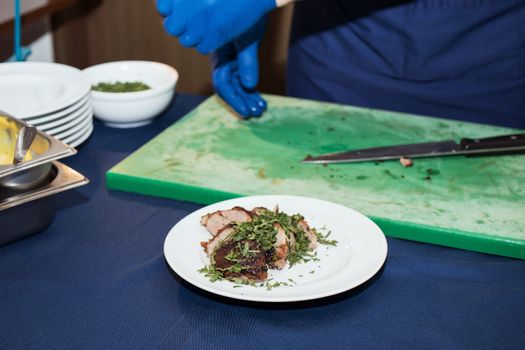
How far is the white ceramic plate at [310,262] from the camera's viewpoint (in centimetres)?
87

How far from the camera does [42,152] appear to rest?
40.6 inches

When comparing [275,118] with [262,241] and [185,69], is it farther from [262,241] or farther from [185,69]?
[185,69]

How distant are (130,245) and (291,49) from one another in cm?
95

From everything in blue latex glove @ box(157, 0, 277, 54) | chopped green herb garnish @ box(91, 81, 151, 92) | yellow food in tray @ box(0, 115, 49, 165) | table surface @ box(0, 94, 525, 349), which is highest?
blue latex glove @ box(157, 0, 277, 54)

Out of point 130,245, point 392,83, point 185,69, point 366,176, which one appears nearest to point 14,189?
point 130,245

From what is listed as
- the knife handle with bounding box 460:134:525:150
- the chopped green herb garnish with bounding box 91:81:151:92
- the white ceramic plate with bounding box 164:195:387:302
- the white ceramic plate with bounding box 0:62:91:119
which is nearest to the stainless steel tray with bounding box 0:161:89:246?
the white ceramic plate with bounding box 164:195:387:302

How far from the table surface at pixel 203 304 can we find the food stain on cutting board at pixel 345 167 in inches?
4.4

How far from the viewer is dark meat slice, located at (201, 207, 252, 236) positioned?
3.24 feet

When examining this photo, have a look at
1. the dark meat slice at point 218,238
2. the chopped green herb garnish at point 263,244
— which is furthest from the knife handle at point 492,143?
the dark meat slice at point 218,238

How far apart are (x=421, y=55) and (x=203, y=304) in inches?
37.9

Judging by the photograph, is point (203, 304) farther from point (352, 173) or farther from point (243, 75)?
point (243, 75)

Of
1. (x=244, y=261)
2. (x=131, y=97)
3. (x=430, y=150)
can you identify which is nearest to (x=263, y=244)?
(x=244, y=261)

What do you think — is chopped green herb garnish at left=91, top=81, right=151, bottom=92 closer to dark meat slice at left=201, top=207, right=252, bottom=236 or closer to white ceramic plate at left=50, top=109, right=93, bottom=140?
white ceramic plate at left=50, top=109, right=93, bottom=140

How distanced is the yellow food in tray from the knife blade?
1.62 feet
